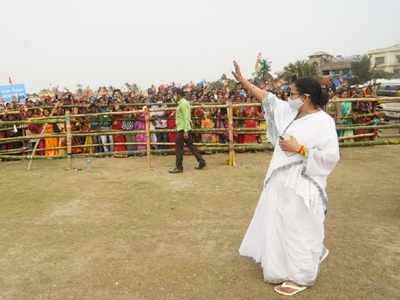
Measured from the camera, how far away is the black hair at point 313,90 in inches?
131

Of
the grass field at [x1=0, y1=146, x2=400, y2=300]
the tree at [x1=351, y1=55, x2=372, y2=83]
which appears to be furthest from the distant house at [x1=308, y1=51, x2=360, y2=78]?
the grass field at [x1=0, y1=146, x2=400, y2=300]

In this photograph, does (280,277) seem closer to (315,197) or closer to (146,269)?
(315,197)

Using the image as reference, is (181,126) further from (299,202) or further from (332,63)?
(332,63)

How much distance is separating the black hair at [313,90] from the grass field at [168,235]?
146 cm

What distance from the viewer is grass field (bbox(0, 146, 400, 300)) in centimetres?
346

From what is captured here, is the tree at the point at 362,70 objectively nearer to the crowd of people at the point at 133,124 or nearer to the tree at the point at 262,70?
the tree at the point at 262,70

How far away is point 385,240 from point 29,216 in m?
4.25

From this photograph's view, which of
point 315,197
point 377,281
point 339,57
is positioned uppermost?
point 339,57

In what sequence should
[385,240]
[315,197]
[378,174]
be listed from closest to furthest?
[315,197] < [385,240] < [378,174]

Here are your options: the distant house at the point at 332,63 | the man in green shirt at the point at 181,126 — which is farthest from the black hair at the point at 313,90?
the distant house at the point at 332,63

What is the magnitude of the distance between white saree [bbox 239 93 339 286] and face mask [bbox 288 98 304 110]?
44 mm

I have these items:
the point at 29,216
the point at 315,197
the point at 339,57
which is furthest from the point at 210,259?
the point at 339,57

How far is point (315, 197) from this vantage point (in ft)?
10.9

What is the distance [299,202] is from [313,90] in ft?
2.88
